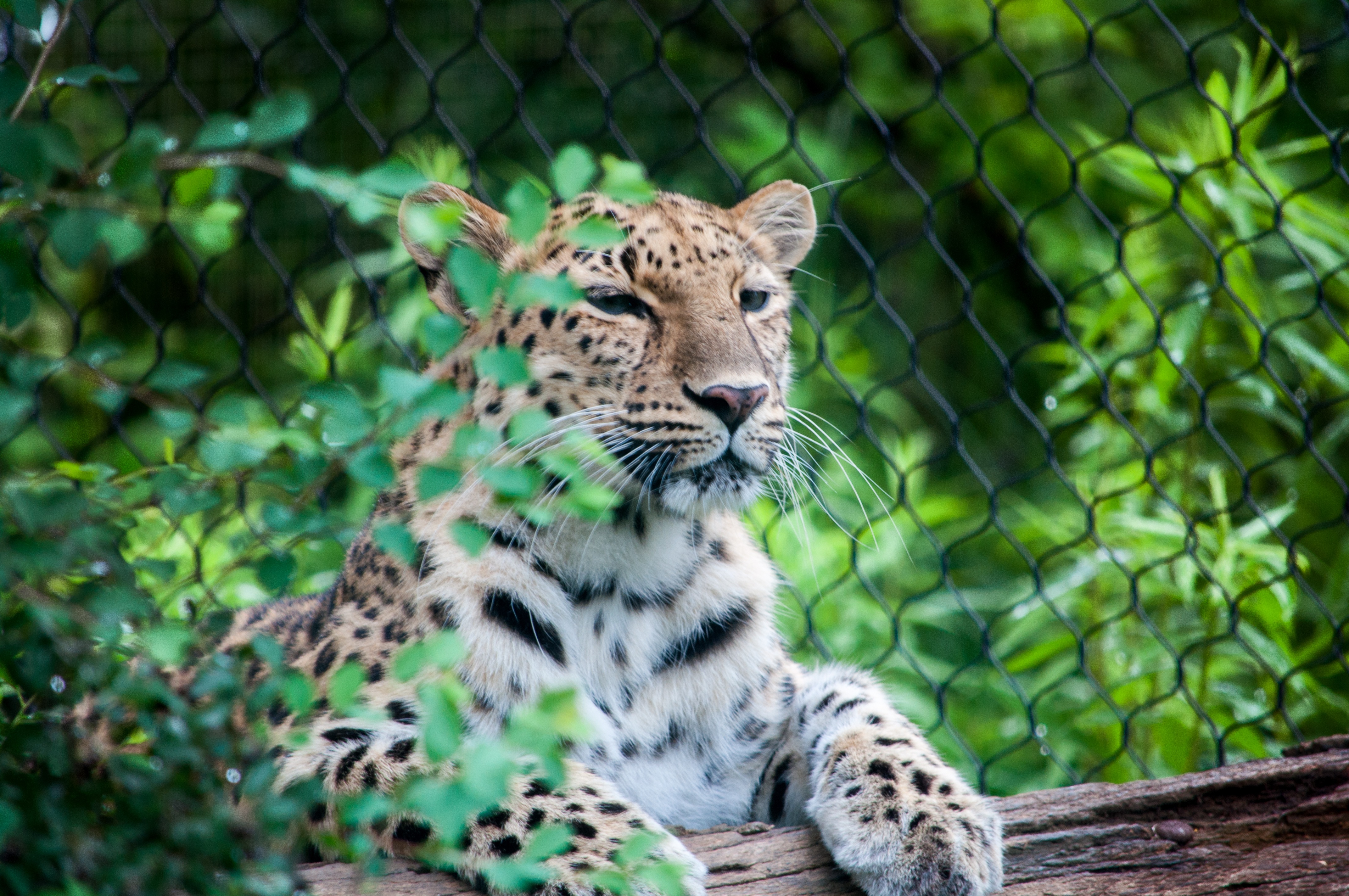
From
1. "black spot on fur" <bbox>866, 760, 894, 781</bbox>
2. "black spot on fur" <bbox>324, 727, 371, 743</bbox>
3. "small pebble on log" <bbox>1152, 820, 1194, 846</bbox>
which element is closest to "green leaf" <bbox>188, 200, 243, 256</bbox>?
"black spot on fur" <bbox>324, 727, 371, 743</bbox>

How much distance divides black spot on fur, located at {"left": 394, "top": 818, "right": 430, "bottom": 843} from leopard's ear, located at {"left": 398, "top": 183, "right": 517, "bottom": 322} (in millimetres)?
1080

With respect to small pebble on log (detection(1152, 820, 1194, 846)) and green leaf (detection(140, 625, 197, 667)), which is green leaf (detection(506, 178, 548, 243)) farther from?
small pebble on log (detection(1152, 820, 1194, 846))

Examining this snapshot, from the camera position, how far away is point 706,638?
2924 millimetres

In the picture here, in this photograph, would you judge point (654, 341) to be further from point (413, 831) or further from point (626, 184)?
point (626, 184)

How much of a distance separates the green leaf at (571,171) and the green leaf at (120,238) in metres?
0.45

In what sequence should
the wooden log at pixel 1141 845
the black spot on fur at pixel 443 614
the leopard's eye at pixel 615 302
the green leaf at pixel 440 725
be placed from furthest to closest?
the leopard's eye at pixel 615 302
the black spot on fur at pixel 443 614
the wooden log at pixel 1141 845
the green leaf at pixel 440 725

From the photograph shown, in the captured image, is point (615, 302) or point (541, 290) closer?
point (541, 290)

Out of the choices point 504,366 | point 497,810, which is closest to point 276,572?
point 504,366

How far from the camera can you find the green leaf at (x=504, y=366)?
1396mm

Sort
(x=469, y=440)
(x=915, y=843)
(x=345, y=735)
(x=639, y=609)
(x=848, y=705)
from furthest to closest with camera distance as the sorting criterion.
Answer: (x=848, y=705), (x=639, y=609), (x=345, y=735), (x=915, y=843), (x=469, y=440)

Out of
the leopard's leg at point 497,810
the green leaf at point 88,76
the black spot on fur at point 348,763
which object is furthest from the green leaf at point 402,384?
Answer: the black spot on fur at point 348,763

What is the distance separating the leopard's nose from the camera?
8.59ft

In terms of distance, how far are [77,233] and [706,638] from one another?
71.6 inches

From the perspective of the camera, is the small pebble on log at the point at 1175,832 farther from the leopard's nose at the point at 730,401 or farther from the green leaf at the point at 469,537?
the green leaf at the point at 469,537
